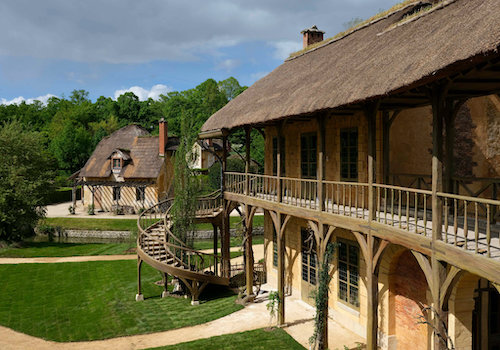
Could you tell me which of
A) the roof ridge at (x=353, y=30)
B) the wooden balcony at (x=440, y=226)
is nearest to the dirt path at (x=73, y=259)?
the roof ridge at (x=353, y=30)

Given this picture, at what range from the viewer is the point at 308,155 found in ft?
52.2

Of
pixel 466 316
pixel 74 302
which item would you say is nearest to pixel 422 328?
pixel 466 316

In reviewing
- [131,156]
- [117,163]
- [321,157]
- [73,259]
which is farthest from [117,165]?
[321,157]

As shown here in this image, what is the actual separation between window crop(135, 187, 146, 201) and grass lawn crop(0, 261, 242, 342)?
19.4 m

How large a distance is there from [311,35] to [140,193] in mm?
27044

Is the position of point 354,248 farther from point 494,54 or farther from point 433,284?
point 494,54

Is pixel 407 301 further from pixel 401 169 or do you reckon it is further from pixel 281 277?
pixel 281 277

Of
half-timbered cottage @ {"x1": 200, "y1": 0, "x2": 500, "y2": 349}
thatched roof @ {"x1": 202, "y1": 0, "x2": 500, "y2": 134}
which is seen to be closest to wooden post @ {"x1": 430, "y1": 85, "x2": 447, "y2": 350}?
half-timbered cottage @ {"x1": 200, "y1": 0, "x2": 500, "y2": 349}

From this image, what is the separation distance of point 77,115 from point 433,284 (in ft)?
279

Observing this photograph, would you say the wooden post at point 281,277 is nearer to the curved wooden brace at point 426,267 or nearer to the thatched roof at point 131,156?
the curved wooden brace at point 426,267

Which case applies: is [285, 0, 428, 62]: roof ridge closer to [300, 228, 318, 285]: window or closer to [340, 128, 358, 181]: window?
[340, 128, 358, 181]: window

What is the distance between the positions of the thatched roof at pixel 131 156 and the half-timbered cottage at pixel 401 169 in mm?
25258

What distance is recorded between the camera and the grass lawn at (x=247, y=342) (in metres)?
12.4

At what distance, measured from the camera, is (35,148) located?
31.7 metres
